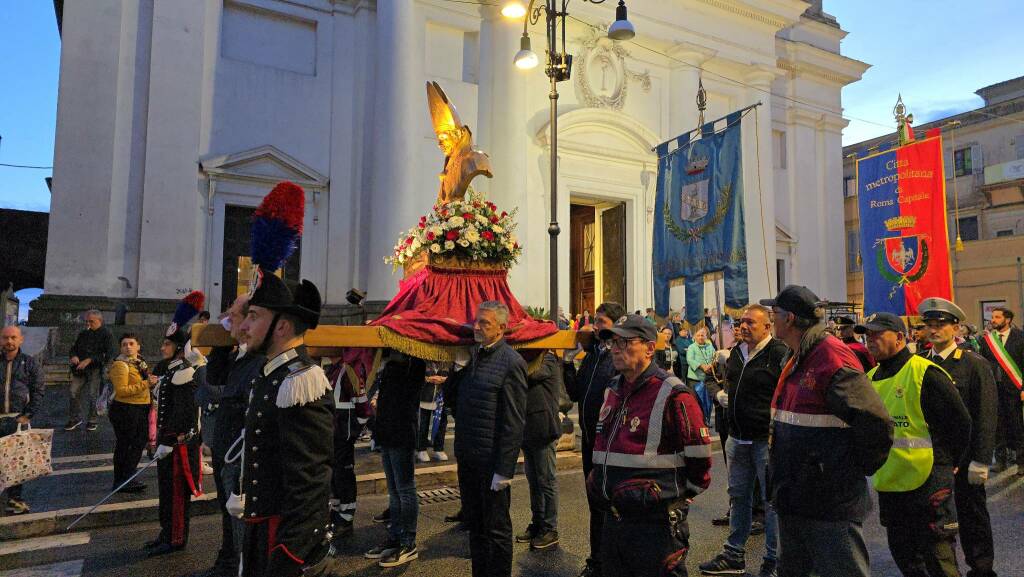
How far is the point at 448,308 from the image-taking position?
5812 millimetres

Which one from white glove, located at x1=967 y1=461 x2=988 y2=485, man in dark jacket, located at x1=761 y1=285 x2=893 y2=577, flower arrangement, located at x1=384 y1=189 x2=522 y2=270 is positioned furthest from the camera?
flower arrangement, located at x1=384 y1=189 x2=522 y2=270

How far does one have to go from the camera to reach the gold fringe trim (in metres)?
5.09

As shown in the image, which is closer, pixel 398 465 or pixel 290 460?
pixel 290 460

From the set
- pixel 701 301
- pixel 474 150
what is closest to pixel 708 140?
pixel 701 301

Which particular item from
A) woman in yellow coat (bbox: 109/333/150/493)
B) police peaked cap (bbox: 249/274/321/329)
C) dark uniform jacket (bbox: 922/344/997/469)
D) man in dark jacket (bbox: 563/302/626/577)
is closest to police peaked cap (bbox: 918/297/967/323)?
dark uniform jacket (bbox: 922/344/997/469)

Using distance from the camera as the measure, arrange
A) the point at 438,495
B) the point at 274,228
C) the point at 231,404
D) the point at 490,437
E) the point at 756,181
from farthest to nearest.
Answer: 1. the point at 756,181
2. the point at 438,495
3. the point at 490,437
4. the point at 231,404
5. the point at 274,228

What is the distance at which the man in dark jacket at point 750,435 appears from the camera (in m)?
4.96

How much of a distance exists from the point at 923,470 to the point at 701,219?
305 inches

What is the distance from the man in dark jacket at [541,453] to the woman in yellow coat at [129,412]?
433 centimetres

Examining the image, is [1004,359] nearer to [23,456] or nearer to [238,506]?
[238,506]

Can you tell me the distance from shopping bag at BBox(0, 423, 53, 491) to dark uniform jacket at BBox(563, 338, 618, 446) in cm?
490

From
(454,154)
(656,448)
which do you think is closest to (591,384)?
(656,448)

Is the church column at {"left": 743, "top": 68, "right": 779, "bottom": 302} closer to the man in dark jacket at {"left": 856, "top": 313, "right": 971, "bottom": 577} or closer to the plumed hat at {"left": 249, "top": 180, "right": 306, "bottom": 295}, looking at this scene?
the man in dark jacket at {"left": 856, "top": 313, "right": 971, "bottom": 577}

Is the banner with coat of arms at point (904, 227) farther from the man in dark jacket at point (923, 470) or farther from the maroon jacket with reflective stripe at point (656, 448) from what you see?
the maroon jacket with reflective stripe at point (656, 448)
